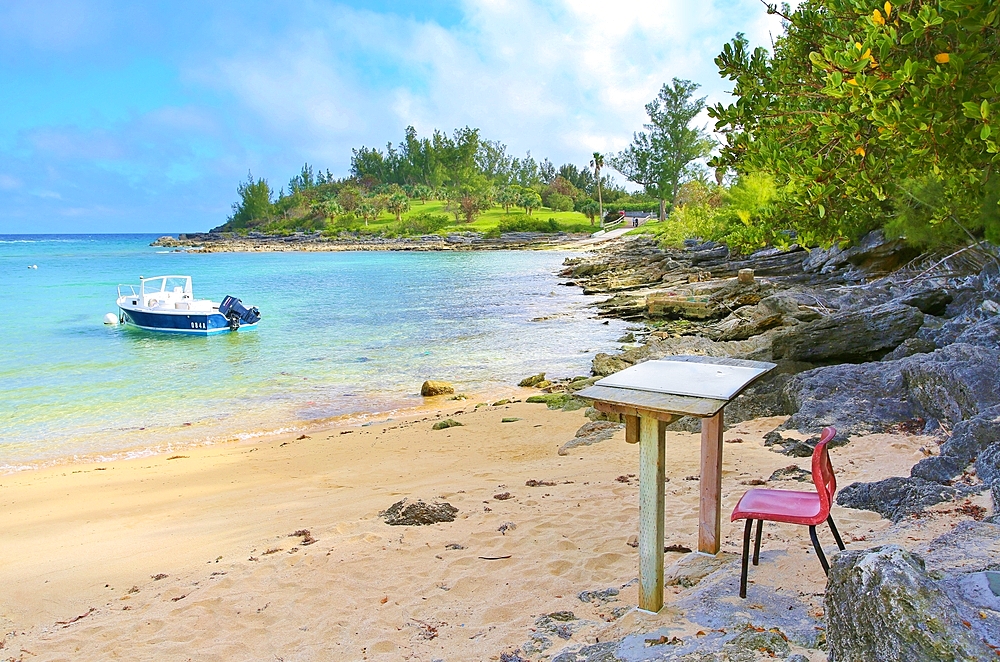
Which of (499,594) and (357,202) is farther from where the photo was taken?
(357,202)

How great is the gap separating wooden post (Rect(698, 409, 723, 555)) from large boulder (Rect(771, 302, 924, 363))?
566 centimetres

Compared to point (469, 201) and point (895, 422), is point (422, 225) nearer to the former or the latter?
point (469, 201)

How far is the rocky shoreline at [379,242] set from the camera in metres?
90.4

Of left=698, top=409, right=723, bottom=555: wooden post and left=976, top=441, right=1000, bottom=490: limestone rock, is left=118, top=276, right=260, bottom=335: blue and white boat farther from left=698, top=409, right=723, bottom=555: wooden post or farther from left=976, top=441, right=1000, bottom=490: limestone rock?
left=976, top=441, right=1000, bottom=490: limestone rock

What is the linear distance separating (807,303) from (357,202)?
111 meters

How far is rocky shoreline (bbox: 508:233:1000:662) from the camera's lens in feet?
9.35

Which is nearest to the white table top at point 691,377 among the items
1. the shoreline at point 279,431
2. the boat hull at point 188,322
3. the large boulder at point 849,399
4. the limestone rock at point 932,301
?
the large boulder at point 849,399

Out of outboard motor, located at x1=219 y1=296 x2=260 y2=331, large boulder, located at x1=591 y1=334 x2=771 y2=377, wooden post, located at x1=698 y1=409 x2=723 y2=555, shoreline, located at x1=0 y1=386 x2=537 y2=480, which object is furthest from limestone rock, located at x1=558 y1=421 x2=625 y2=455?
outboard motor, located at x1=219 y1=296 x2=260 y2=331

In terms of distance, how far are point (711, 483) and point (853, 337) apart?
6087 millimetres

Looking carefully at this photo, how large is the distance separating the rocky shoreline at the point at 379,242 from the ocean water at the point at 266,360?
4641 centimetres

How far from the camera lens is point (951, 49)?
4.49 metres

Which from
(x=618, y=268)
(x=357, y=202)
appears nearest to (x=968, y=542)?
(x=618, y=268)

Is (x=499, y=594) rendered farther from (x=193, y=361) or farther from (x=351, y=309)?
(x=351, y=309)

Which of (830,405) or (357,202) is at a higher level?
(357,202)
